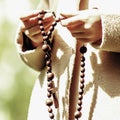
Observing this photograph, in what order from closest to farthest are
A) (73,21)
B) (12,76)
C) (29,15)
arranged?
1. (73,21)
2. (29,15)
3. (12,76)

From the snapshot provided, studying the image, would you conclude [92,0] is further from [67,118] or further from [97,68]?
[67,118]

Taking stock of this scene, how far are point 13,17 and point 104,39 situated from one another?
6776mm

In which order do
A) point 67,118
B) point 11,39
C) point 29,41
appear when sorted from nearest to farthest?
point 67,118, point 29,41, point 11,39

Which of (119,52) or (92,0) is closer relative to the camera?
(119,52)

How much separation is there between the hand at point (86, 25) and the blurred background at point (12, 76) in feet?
20.0

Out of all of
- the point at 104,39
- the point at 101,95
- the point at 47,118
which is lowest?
the point at 47,118

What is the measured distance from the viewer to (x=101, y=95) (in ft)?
4.79

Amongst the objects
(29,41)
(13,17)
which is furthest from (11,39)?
(29,41)

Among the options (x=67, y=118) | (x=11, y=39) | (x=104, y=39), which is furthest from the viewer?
(x=11, y=39)

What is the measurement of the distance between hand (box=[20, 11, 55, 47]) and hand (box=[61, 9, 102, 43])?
101 mm

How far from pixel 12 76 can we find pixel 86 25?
6.74 metres

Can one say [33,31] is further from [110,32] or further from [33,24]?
[110,32]

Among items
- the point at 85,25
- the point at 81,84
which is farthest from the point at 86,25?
the point at 81,84

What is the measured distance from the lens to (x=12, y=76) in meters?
8.11
